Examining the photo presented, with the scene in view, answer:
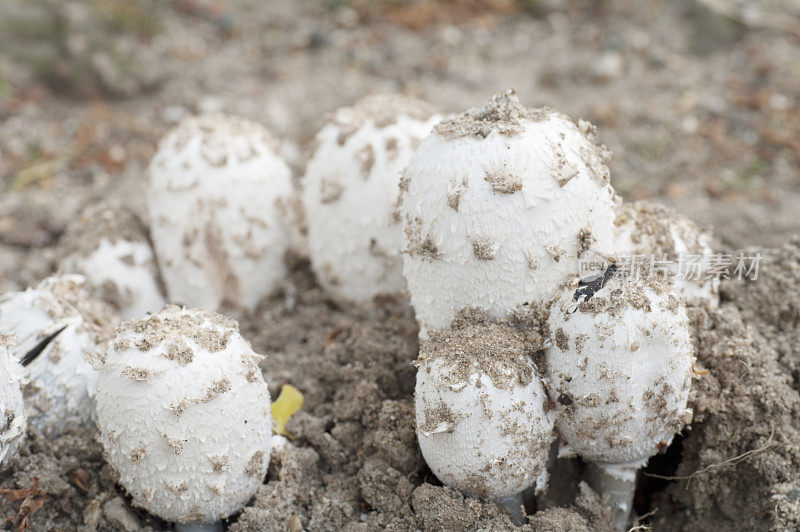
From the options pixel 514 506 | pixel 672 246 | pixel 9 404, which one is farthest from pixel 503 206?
pixel 9 404

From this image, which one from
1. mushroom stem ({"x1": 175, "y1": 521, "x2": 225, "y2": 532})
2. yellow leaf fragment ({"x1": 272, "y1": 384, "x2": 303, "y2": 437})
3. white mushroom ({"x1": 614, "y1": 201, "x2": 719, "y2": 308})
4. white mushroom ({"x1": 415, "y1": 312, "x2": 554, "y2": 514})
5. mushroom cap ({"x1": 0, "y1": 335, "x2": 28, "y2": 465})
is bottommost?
mushroom stem ({"x1": 175, "y1": 521, "x2": 225, "y2": 532})

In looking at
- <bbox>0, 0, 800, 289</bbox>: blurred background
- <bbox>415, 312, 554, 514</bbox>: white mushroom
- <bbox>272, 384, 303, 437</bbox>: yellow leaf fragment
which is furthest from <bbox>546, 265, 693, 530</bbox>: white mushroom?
<bbox>0, 0, 800, 289</bbox>: blurred background

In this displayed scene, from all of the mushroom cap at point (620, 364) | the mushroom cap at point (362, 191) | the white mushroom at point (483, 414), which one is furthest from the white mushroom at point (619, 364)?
the mushroom cap at point (362, 191)

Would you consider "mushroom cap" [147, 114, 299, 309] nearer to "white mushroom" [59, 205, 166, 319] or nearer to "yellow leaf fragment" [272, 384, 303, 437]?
"white mushroom" [59, 205, 166, 319]

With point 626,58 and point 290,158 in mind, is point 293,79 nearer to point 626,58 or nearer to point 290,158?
point 290,158

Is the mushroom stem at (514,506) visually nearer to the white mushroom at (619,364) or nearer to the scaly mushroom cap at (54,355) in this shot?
the white mushroom at (619,364)

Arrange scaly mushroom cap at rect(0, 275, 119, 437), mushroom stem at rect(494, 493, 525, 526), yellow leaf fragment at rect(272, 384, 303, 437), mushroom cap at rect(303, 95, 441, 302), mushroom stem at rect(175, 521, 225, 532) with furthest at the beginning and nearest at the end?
mushroom cap at rect(303, 95, 441, 302) → yellow leaf fragment at rect(272, 384, 303, 437) → scaly mushroom cap at rect(0, 275, 119, 437) → mushroom stem at rect(175, 521, 225, 532) → mushroom stem at rect(494, 493, 525, 526)
